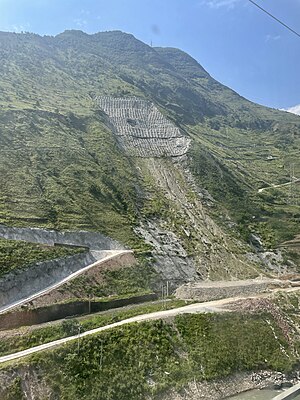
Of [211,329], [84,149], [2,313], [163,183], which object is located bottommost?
[211,329]

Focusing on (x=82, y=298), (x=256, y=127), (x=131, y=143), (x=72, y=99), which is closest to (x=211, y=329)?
(x=82, y=298)

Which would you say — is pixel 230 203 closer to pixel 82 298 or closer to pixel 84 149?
pixel 84 149

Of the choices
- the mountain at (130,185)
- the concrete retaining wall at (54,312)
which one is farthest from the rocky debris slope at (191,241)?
the concrete retaining wall at (54,312)

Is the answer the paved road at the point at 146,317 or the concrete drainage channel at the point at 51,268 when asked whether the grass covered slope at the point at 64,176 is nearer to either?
the concrete drainage channel at the point at 51,268

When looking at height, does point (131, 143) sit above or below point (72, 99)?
below

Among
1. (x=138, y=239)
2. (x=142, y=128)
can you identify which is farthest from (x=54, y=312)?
(x=142, y=128)

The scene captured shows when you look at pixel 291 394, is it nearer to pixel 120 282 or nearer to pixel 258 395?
pixel 258 395

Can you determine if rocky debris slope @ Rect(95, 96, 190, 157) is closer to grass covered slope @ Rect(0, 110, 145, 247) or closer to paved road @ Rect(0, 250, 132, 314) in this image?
grass covered slope @ Rect(0, 110, 145, 247)
